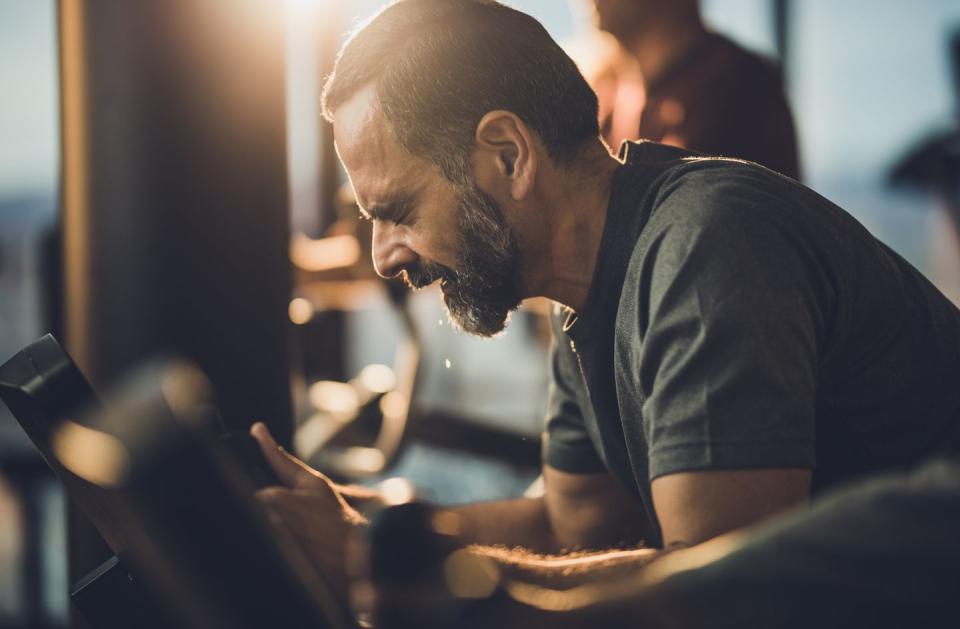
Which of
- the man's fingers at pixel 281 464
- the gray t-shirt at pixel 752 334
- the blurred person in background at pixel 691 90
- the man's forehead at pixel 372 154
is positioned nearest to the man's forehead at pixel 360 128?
the man's forehead at pixel 372 154

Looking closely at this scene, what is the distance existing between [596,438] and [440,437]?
5.87 ft

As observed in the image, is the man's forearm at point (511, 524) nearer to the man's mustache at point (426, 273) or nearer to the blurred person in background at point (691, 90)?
the man's mustache at point (426, 273)

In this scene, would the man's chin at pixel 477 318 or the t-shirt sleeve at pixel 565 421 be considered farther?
the t-shirt sleeve at pixel 565 421

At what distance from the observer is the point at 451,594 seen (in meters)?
0.57

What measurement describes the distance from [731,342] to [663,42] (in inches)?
53.4

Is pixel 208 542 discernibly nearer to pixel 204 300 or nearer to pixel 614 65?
pixel 204 300

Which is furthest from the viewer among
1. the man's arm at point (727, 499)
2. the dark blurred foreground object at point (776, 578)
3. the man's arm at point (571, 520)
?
the man's arm at point (571, 520)

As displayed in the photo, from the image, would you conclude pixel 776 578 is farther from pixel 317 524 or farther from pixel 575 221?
pixel 575 221

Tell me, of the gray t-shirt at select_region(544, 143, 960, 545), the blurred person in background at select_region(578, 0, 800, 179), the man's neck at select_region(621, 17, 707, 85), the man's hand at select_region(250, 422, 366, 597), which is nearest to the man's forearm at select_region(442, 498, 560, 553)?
the gray t-shirt at select_region(544, 143, 960, 545)

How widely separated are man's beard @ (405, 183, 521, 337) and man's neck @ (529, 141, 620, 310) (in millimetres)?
46

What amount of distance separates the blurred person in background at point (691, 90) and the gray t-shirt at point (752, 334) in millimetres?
794

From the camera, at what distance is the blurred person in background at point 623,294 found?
903mm

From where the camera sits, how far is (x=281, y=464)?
3.27 feet

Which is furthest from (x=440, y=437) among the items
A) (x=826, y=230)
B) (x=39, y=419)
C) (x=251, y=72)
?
(x=39, y=419)
